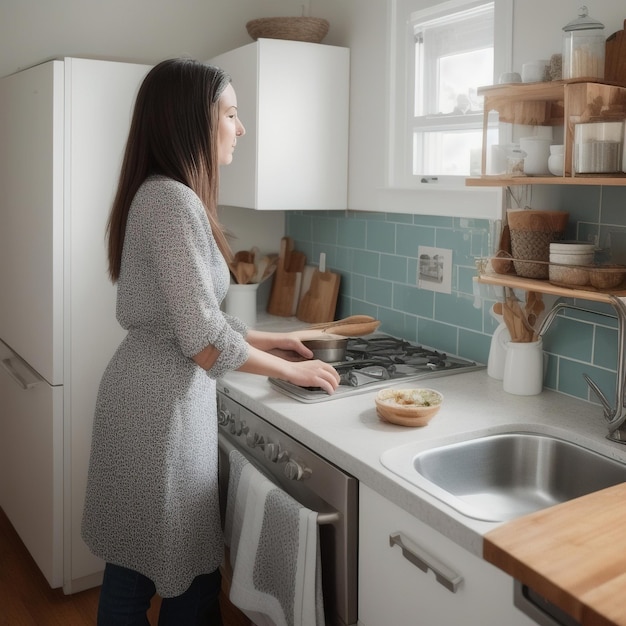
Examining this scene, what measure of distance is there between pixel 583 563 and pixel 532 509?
65cm

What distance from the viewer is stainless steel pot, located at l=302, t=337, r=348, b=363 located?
7.23 feet

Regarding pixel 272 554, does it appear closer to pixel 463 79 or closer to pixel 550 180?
pixel 550 180

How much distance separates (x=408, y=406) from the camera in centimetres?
173

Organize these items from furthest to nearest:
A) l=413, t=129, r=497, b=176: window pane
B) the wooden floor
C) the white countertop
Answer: the wooden floor
l=413, t=129, r=497, b=176: window pane
the white countertop

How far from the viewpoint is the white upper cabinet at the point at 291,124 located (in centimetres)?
258

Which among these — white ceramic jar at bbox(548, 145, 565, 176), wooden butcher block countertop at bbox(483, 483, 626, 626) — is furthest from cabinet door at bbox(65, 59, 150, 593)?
wooden butcher block countertop at bbox(483, 483, 626, 626)

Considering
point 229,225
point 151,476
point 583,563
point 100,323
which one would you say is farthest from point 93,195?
point 583,563

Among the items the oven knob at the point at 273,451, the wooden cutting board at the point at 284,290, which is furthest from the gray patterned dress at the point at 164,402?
the wooden cutting board at the point at 284,290

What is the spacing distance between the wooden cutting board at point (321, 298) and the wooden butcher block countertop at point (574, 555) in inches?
68.0

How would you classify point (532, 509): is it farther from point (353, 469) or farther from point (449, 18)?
point (449, 18)

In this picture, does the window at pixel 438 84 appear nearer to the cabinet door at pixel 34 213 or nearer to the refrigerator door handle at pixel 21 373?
the cabinet door at pixel 34 213

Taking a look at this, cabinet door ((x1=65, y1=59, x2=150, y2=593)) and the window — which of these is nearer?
the window

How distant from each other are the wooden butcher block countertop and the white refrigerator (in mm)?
1769

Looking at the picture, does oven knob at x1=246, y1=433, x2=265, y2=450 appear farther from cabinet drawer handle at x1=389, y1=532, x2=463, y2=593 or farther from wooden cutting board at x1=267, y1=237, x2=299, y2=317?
wooden cutting board at x1=267, y1=237, x2=299, y2=317
